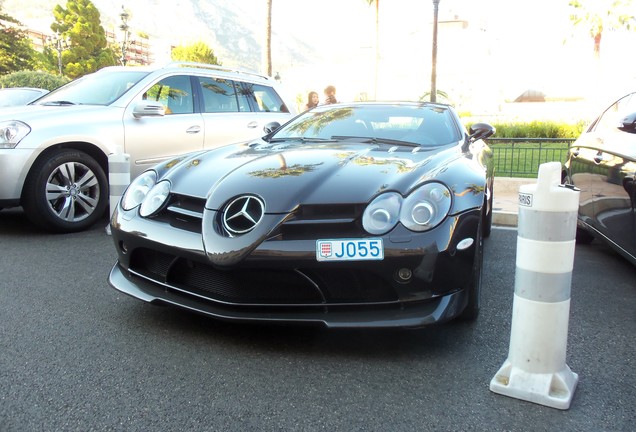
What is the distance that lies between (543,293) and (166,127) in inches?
182

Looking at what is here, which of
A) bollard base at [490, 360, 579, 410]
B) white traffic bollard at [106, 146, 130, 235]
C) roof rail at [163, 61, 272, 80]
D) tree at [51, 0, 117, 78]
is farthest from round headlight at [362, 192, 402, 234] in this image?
tree at [51, 0, 117, 78]

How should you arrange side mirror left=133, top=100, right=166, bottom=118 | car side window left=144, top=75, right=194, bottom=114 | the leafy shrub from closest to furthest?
side mirror left=133, top=100, right=166, bottom=118 → car side window left=144, top=75, right=194, bottom=114 → the leafy shrub

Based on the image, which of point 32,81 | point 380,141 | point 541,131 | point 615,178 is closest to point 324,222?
point 380,141

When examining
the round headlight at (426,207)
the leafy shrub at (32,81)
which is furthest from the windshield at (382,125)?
the leafy shrub at (32,81)

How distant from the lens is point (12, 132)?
494cm

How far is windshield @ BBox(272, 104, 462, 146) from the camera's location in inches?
157

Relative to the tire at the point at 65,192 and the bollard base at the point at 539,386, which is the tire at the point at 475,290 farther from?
the tire at the point at 65,192

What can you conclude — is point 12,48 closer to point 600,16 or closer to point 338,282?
point 600,16

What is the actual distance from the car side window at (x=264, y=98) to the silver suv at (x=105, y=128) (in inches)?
0.6

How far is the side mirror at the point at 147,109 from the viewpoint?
554cm

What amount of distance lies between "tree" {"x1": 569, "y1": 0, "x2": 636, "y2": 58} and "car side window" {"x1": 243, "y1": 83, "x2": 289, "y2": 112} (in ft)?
83.4

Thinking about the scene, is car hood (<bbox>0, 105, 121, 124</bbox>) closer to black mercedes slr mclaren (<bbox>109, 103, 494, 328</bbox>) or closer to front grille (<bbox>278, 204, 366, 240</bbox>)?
black mercedes slr mclaren (<bbox>109, 103, 494, 328</bbox>)

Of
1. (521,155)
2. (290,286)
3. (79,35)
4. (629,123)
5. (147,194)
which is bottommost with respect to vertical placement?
(521,155)

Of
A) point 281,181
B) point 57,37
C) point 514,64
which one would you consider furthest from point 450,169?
point 514,64
